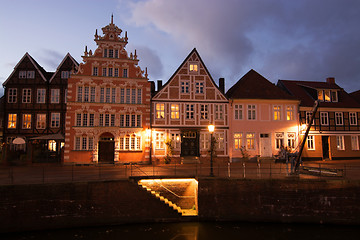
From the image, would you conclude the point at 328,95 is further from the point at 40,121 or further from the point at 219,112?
the point at 40,121

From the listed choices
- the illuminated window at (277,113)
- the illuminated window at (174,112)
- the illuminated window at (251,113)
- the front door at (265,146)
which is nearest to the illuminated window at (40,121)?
the illuminated window at (174,112)

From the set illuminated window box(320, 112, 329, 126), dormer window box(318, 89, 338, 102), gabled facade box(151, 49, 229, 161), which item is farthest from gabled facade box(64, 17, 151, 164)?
dormer window box(318, 89, 338, 102)

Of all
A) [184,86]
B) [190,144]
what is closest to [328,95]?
[184,86]

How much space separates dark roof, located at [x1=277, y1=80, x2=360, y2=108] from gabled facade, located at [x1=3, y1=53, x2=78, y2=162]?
28.1 m

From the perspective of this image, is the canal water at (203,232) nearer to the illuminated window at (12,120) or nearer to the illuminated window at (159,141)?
the illuminated window at (159,141)

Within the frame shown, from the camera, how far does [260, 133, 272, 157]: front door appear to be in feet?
85.8

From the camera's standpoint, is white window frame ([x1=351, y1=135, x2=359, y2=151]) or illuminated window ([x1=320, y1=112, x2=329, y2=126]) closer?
illuminated window ([x1=320, y1=112, x2=329, y2=126])

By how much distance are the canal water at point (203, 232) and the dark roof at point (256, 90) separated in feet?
51.1

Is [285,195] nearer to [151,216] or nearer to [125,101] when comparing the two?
[151,216]

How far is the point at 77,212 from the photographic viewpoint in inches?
520

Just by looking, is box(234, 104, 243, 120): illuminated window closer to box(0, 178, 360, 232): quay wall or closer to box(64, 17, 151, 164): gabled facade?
box(64, 17, 151, 164): gabled facade

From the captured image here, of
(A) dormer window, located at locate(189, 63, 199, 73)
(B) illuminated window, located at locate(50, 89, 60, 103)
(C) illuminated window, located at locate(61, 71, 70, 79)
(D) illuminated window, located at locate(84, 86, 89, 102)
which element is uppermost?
(C) illuminated window, located at locate(61, 71, 70, 79)

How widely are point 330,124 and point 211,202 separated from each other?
70.0 ft

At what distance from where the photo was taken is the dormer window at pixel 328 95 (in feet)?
94.5
